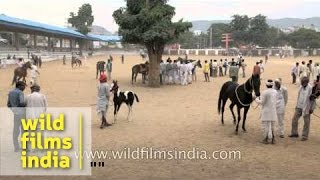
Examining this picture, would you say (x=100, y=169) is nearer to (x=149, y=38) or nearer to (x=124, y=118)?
(x=124, y=118)

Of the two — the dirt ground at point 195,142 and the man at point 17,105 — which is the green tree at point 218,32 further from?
the man at point 17,105

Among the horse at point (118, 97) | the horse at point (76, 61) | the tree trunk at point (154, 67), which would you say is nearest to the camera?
the horse at point (118, 97)

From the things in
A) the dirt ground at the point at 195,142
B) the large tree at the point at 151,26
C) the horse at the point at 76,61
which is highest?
the large tree at the point at 151,26

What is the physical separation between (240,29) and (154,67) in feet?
331

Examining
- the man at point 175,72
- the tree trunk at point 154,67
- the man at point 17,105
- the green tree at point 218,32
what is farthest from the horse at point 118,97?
the green tree at point 218,32

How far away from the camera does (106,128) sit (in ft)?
40.4

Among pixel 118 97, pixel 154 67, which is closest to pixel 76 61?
pixel 154 67

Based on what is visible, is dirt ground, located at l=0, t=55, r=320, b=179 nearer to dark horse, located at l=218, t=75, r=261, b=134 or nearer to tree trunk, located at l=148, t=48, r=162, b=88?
dark horse, located at l=218, t=75, r=261, b=134

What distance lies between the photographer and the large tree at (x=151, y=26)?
23812mm

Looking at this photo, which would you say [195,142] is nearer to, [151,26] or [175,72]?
[151,26]

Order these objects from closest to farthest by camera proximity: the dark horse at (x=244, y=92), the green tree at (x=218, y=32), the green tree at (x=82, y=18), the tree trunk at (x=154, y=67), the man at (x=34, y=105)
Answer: the man at (x=34, y=105) → the dark horse at (x=244, y=92) → the tree trunk at (x=154, y=67) → the green tree at (x=82, y=18) → the green tree at (x=218, y=32)

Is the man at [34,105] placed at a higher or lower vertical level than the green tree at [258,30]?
lower

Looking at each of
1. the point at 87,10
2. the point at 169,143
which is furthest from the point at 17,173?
the point at 87,10

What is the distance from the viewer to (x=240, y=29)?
122 meters
